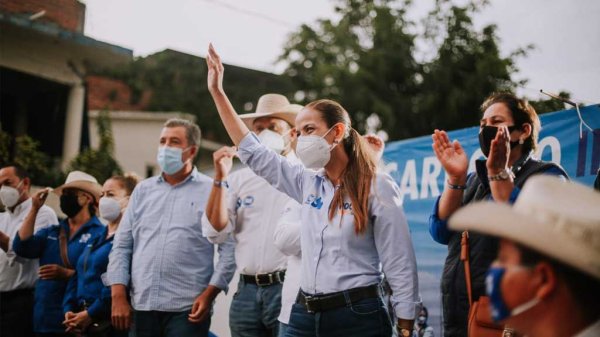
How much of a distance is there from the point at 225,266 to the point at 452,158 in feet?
6.97

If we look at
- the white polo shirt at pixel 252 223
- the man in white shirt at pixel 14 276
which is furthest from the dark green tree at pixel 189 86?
the white polo shirt at pixel 252 223

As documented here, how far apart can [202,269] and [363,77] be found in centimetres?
1888

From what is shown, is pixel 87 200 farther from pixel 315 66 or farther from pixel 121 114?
pixel 315 66

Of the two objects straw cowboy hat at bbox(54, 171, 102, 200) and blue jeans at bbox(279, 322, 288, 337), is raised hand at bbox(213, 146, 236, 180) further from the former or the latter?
straw cowboy hat at bbox(54, 171, 102, 200)

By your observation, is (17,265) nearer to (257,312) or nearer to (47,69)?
(257,312)

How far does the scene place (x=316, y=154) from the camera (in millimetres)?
3510

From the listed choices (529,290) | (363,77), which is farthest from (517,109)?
(363,77)

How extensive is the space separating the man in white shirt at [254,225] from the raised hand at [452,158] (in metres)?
1.46

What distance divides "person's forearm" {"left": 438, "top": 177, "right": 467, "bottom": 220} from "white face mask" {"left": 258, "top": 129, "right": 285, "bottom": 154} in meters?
1.66

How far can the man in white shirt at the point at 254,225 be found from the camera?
4.36m

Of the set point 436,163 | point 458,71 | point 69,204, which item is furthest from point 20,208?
point 458,71

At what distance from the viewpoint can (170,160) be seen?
4965 mm

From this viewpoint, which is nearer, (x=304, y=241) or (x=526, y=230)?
(x=526, y=230)

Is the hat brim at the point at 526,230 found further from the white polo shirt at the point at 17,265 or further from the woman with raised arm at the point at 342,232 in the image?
the white polo shirt at the point at 17,265
